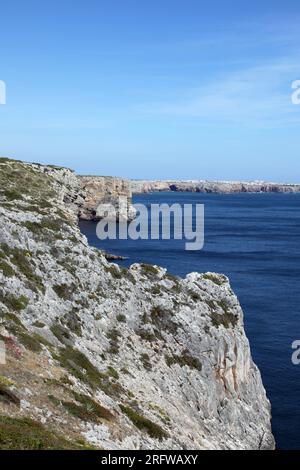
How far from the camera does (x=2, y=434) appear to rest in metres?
18.3

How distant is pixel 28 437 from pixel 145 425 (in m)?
12.1

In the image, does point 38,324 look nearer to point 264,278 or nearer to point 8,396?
point 8,396

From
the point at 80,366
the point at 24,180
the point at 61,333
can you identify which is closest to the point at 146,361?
the point at 61,333

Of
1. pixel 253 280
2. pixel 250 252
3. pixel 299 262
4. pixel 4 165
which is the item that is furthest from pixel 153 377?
pixel 250 252

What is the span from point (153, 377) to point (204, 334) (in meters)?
8.43

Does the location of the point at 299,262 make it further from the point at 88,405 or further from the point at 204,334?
the point at 88,405

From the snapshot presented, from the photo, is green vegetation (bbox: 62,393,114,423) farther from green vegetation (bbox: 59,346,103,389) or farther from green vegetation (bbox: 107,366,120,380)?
green vegetation (bbox: 107,366,120,380)

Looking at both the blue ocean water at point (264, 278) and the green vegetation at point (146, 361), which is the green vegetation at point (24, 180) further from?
the green vegetation at point (146, 361)

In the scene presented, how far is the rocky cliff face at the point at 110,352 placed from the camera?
2548 centimetres

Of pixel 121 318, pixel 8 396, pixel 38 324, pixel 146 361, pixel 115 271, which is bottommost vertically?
pixel 146 361

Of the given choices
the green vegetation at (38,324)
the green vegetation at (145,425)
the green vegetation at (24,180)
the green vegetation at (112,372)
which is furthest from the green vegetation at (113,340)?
the green vegetation at (24,180)

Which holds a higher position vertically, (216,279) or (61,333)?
(216,279)

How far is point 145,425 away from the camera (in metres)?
29.7

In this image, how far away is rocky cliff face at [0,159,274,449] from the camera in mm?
25484
